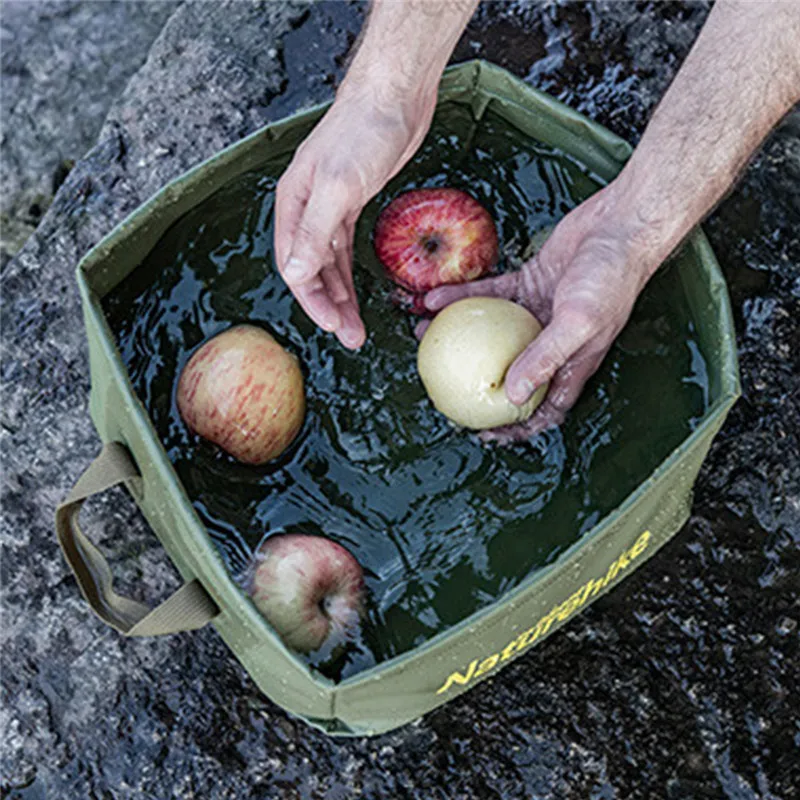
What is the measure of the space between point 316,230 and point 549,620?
722 millimetres

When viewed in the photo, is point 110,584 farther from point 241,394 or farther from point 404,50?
point 404,50

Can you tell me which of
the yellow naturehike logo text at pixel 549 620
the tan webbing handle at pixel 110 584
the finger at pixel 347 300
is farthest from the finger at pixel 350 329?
the yellow naturehike logo text at pixel 549 620

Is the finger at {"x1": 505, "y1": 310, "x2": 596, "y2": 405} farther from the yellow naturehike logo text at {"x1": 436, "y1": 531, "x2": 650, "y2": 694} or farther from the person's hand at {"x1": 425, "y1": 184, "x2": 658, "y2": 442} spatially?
the yellow naturehike logo text at {"x1": 436, "y1": 531, "x2": 650, "y2": 694}

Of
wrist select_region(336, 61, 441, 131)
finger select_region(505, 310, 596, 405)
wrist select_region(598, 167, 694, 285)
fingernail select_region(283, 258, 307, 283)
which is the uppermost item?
wrist select_region(336, 61, 441, 131)

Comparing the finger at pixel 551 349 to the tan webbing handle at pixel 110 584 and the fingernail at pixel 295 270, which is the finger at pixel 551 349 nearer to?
the fingernail at pixel 295 270

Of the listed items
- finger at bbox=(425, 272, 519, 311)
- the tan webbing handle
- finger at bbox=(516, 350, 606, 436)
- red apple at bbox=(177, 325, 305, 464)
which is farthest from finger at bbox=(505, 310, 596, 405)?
the tan webbing handle

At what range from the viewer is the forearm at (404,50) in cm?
201

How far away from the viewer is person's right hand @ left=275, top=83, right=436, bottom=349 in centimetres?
195

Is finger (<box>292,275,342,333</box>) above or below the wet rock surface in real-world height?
above

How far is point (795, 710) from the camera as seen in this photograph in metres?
2.08

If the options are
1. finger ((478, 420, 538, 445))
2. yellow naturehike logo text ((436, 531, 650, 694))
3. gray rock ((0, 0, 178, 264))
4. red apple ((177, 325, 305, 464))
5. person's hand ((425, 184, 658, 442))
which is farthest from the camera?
gray rock ((0, 0, 178, 264))

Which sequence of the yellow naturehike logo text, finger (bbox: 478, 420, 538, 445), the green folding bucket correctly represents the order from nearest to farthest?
the green folding bucket
the yellow naturehike logo text
finger (bbox: 478, 420, 538, 445)

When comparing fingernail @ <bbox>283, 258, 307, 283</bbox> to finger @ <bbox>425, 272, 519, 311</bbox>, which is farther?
finger @ <bbox>425, 272, 519, 311</bbox>

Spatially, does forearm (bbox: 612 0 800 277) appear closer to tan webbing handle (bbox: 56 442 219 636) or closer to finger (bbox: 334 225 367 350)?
finger (bbox: 334 225 367 350)
